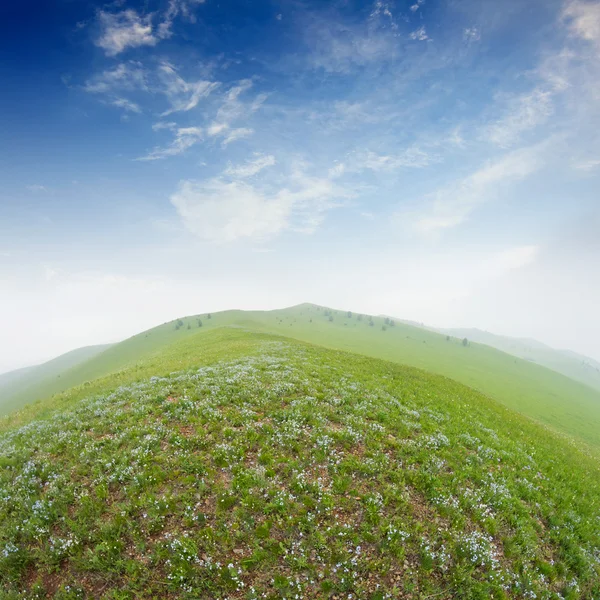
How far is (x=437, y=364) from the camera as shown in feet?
337

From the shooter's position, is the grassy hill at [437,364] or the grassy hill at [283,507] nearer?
the grassy hill at [283,507]

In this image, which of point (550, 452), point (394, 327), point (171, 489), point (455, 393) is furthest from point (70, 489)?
point (394, 327)

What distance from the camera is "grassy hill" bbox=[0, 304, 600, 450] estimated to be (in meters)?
70.9

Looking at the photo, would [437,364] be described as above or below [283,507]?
below

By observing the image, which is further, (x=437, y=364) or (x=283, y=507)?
(x=437, y=364)

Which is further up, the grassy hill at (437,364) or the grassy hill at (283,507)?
the grassy hill at (283,507)

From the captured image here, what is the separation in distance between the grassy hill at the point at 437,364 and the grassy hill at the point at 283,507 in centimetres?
3926

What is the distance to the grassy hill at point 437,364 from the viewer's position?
70.9m

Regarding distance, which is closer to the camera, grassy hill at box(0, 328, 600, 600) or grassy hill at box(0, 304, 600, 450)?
grassy hill at box(0, 328, 600, 600)

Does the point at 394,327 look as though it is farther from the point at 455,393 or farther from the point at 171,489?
the point at 171,489

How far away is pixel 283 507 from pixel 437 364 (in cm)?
10636

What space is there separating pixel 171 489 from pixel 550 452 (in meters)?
21.8

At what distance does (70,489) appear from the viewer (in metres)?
10.7

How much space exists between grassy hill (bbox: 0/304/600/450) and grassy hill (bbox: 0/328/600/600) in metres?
39.3
